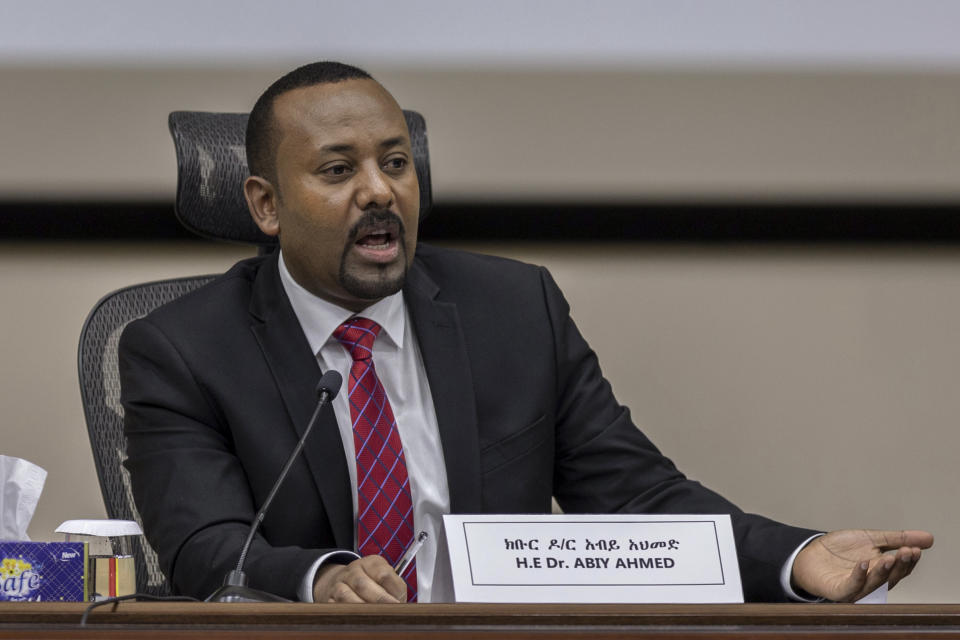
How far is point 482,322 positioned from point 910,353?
1282 millimetres

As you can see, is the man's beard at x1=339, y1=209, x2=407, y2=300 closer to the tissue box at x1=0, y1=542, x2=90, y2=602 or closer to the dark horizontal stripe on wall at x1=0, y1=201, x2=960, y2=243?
the tissue box at x1=0, y1=542, x2=90, y2=602

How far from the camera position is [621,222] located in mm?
2629

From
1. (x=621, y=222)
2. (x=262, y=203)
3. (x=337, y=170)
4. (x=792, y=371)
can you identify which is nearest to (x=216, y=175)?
(x=262, y=203)

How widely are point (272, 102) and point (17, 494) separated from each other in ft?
2.26

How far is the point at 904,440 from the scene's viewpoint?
2.65 meters

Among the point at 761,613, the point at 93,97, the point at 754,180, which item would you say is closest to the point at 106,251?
the point at 93,97

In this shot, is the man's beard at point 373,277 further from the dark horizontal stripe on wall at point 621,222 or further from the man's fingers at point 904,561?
the dark horizontal stripe on wall at point 621,222

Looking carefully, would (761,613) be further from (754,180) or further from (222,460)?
(754,180)

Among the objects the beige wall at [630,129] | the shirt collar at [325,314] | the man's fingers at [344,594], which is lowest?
the man's fingers at [344,594]

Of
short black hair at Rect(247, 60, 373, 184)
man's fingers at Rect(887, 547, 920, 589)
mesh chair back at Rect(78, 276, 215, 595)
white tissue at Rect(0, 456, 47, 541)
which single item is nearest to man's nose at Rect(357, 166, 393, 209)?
short black hair at Rect(247, 60, 373, 184)

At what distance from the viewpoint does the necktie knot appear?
1.70 m

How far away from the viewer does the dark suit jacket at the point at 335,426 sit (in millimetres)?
1549

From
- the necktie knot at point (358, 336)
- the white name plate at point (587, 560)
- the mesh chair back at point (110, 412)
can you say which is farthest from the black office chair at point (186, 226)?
the white name plate at point (587, 560)

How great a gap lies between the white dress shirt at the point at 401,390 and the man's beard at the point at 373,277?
0.27ft
